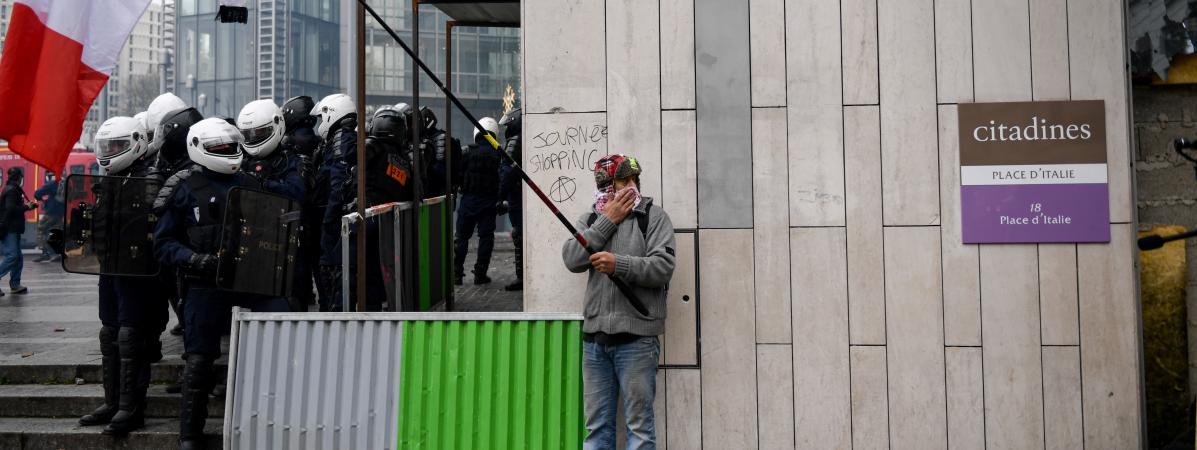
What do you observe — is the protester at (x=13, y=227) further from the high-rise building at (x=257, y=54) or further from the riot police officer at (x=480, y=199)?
the high-rise building at (x=257, y=54)

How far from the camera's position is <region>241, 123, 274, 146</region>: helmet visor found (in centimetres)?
807

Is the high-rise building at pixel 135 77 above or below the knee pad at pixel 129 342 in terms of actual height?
above

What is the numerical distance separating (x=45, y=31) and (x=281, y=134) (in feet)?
8.49

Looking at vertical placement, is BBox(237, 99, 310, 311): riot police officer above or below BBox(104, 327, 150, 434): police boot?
above

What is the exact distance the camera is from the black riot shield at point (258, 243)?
659 cm

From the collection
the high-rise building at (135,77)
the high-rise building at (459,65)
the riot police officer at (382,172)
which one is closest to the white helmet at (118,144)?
the riot police officer at (382,172)

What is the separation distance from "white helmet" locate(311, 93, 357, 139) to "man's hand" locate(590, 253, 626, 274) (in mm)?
4077

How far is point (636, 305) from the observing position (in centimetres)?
566

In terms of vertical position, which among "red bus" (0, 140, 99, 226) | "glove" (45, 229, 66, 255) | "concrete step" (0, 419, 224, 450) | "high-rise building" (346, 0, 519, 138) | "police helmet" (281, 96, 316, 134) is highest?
"high-rise building" (346, 0, 519, 138)

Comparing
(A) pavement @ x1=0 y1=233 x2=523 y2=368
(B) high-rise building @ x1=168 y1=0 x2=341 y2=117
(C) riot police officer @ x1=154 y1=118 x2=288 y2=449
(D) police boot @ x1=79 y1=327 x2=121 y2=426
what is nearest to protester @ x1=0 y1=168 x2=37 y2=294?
(A) pavement @ x1=0 y1=233 x2=523 y2=368

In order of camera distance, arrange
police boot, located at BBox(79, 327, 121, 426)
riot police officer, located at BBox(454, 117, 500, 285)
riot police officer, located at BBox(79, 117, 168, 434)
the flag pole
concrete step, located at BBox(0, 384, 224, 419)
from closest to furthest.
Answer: the flag pole, riot police officer, located at BBox(79, 117, 168, 434), police boot, located at BBox(79, 327, 121, 426), concrete step, located at BBox(0, 384, 224, 419), riot police officer, located at BBox(454, 117, 500, 285)

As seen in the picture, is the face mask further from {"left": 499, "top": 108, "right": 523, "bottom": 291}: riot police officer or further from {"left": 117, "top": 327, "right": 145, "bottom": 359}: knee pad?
{"left": 499, "top": 108, "right": 523, "bottom": 291}: riot police officer

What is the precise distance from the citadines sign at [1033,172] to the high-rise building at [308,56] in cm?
2275

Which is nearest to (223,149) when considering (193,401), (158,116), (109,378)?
(158,116)
